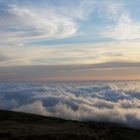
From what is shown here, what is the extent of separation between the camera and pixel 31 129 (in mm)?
81938

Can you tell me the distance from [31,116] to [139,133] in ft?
132

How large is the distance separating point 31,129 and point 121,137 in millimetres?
22854

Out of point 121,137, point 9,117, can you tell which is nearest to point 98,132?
point 121,137

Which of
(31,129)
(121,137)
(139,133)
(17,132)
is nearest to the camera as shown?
(17,132)

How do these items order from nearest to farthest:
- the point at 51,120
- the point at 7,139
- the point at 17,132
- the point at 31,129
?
the point at 7,139 → the point at 17,132 → the point at 31,129 → the point at 51,120

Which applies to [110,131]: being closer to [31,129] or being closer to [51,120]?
[31,129]

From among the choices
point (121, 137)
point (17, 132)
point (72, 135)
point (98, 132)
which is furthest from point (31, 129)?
point (121, 137)

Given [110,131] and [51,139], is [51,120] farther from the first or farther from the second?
[51,139]

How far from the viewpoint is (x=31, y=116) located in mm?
126250

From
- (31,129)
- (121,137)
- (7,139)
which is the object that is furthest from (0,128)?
(121,137)

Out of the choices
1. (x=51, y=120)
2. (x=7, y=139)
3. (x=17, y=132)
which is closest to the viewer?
(x=7, y=139)

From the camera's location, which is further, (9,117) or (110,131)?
(9,117)

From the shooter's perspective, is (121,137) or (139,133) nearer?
(121,137)

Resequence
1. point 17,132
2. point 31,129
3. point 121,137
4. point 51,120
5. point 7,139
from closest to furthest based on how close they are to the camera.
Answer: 1. point 7,139
2. point 17,132
3. point 31,129
4. point 121,137
5. point 51,120
